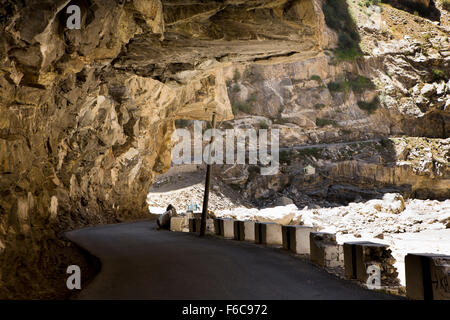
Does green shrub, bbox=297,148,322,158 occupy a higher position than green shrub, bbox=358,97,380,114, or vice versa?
green shrub, bbox=358,97,380,114

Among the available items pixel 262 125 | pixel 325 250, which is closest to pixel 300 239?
pixel 325 250

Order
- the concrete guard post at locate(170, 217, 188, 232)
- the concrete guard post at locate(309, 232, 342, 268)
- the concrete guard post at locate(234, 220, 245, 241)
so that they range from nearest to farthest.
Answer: the concrete guard post at locate(309, 232, 342, 268), the concrete guard post at locate(234, 220, 245, 241), the concrete guard post at locate(170, 217, 188, 232)

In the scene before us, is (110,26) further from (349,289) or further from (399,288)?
(399,288)

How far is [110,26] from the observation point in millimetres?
7676

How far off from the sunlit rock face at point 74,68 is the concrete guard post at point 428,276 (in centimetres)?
631

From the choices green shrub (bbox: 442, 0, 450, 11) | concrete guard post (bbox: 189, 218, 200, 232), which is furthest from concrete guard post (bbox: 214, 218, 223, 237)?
green shrub (bbox: 442, 0, 450, 11)

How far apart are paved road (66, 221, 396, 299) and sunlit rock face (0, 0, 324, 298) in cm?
172

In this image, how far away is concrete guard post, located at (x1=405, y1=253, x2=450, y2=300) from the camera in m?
4.93

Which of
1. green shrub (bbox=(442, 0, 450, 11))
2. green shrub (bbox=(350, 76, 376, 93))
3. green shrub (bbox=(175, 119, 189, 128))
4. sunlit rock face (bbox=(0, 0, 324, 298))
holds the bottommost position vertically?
sunlit rock face (bbox=(0, 0, 324, 298))

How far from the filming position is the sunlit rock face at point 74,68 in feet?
20.5

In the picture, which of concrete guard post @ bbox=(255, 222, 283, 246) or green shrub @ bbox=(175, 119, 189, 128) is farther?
green shrub @ bbox=(175, 119, 189, 128)

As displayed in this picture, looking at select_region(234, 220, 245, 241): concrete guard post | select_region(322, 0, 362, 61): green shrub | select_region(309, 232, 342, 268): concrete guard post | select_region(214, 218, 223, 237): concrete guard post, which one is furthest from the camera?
select_region(322, 0, 362, 61): green shrub

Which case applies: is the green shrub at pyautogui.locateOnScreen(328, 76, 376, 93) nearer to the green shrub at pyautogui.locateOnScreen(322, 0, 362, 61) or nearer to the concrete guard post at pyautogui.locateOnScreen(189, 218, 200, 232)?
the green shrub at pyautogui.locateOnScreen(322, 0, 362, 61)

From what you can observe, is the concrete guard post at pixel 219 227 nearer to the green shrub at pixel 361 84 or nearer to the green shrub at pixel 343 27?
the green shrub at pixel 361 84
